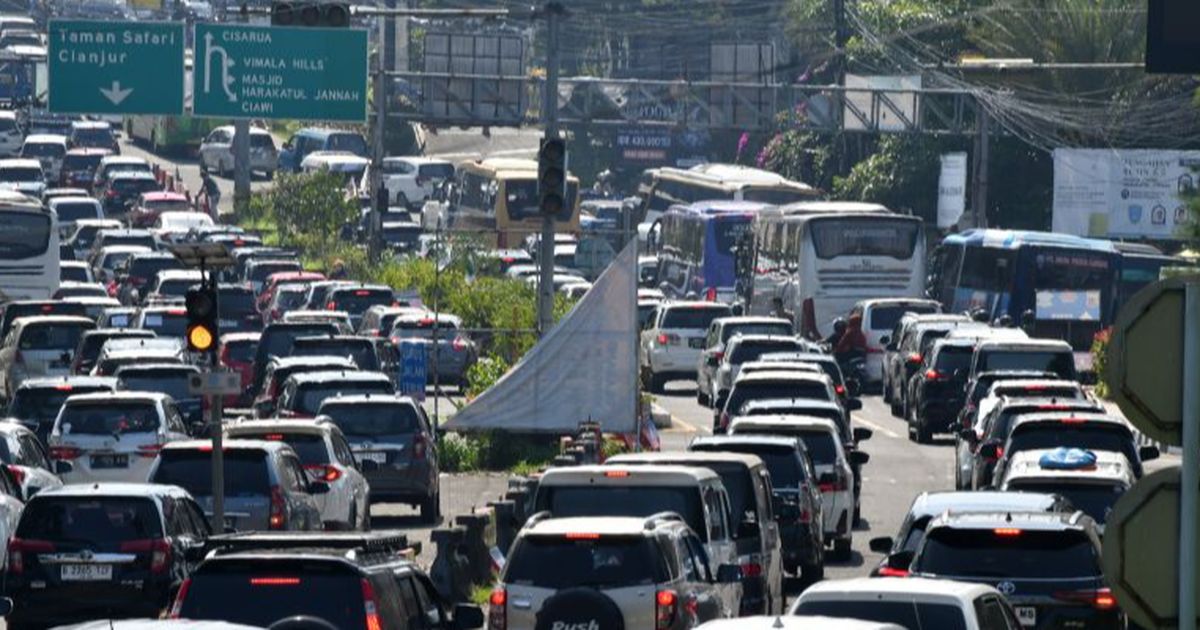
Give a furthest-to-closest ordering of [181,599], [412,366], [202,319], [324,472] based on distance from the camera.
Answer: [412,366] → [324,472] → [202,319] → [181,599]

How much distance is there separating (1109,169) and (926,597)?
61.4 metres

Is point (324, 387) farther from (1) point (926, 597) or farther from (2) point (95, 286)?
(2) point (95, 286)

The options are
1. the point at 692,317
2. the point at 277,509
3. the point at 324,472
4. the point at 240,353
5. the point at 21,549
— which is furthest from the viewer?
the point at 692,317

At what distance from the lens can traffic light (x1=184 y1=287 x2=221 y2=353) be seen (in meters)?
22.7

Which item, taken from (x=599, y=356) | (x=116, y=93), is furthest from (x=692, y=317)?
(x=599, y=356)

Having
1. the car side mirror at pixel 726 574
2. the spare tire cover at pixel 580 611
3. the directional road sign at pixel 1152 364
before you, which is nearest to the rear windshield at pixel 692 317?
the car side mirror at pixel 726 574

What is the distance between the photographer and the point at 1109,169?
73.9 meters

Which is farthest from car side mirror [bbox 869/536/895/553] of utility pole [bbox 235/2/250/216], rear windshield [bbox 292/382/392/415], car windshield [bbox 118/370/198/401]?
utility pole [bbox 235/2/250/216]

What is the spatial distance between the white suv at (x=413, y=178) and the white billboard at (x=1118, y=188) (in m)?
28.0

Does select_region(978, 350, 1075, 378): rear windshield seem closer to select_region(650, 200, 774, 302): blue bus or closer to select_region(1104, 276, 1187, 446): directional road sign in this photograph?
select_region(650, 200, 774, 302): blue bus

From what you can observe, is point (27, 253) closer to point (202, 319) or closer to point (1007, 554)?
point (202, 319)

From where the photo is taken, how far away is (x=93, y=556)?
803 inches

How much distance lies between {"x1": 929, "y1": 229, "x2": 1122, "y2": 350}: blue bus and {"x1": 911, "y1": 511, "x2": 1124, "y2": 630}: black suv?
38581mm

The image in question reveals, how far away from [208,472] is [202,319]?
230 cm
